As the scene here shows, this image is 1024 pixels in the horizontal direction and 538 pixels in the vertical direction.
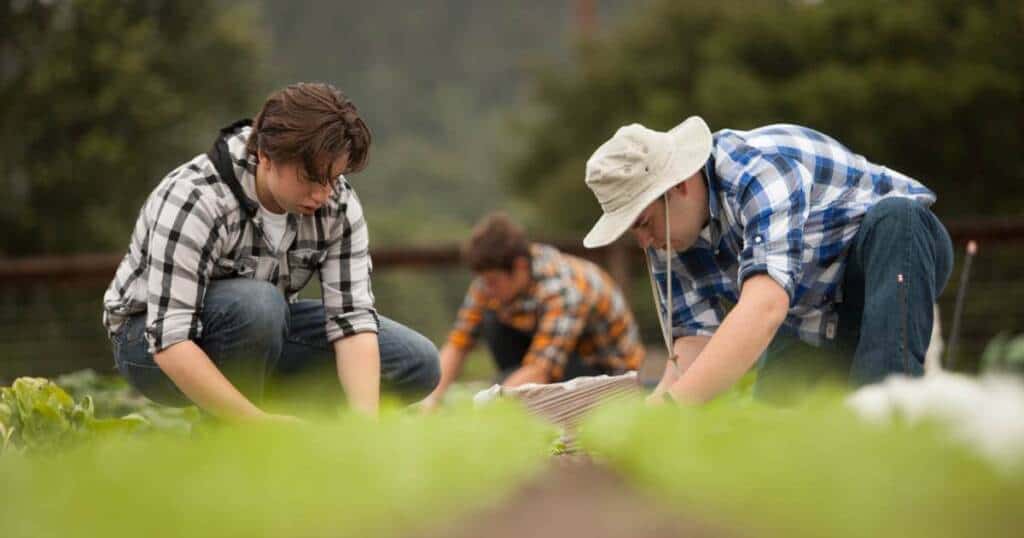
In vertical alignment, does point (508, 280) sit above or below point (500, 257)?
below

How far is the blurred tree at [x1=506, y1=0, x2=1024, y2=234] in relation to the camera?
1842 centimetres

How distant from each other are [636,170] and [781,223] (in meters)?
0.34

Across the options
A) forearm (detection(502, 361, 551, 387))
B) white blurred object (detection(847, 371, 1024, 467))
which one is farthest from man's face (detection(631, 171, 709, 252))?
forearm (detection(502, 361, 551, 387))

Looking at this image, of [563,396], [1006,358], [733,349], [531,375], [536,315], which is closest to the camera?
[1006,358]

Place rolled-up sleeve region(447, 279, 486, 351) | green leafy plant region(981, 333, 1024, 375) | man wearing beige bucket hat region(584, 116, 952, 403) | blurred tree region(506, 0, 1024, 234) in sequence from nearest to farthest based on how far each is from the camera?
green leafy plant region(981, 333, 1024, 375) → man wearing beige bucket hat region(584, 116, 952, 403) → rolled-up sleeve region(447, 279, 486, 351) → blurred tree region(506, 0, 1024, 234)

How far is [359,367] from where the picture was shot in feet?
10.3

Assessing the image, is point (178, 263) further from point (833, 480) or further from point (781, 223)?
point (833, 480)

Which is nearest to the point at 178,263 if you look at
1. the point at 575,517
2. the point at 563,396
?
the point at 563,396

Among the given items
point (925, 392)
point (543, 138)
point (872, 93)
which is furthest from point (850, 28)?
point (925, 392)

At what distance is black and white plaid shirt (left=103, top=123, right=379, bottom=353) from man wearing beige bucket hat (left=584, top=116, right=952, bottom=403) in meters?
0.70

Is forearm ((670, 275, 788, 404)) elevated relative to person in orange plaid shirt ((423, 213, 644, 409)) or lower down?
elevated

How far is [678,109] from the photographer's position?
21500 millimetres

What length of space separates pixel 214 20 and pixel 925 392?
20355mm

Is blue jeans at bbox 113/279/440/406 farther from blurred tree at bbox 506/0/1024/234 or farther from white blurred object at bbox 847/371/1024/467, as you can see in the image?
blurred tree at bbox 506/0/1024/234
